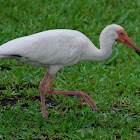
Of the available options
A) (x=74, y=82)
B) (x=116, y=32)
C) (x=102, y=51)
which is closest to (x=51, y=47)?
(x=102, y=51)

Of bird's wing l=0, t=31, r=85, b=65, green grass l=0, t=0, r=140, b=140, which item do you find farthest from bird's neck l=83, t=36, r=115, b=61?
green grass l=0, t=0, r=140, b=140

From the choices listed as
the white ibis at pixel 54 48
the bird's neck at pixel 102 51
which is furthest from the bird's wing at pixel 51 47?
the bird's neck at pixel 102 51

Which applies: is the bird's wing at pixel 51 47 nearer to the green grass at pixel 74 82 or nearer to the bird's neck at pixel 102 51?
the bird's neck at pixel 102 51

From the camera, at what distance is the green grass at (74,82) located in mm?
5219

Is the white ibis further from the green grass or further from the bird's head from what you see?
the green grass

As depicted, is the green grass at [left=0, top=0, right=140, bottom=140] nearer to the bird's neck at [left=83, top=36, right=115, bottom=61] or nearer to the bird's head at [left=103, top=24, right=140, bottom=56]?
the bird's neck at [left=83, top=36, right=115, bottom=61]

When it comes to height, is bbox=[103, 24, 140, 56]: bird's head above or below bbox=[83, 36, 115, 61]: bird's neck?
above

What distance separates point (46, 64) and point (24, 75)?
1.22 meters

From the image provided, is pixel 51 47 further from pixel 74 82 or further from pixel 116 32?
pixel 74 82

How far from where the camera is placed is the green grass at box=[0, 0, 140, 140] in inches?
205

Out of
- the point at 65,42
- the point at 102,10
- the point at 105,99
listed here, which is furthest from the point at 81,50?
the point at 102,10

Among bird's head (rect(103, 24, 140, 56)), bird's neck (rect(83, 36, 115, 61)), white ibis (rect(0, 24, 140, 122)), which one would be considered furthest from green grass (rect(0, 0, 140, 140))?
bird's head (rect(103, 24, 140, 56))

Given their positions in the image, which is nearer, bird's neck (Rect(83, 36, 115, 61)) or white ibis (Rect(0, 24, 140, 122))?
white ibis (Rect(0, 24, 140, 122))

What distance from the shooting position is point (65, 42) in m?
5.25
